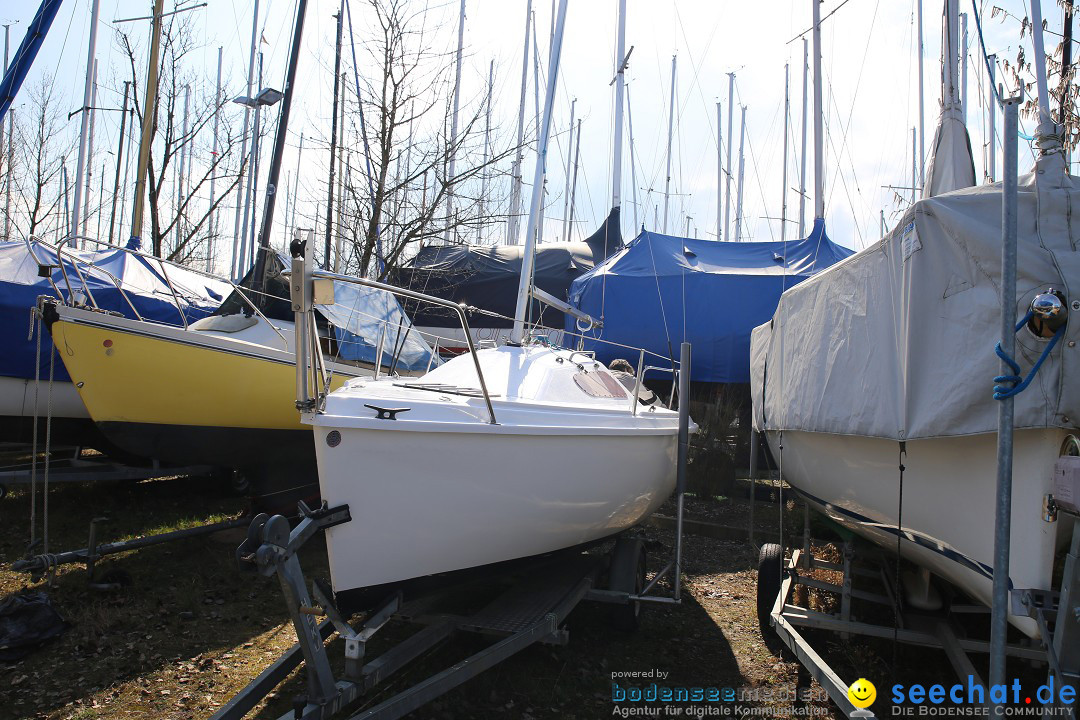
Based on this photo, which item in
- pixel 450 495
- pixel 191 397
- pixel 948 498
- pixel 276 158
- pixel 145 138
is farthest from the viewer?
pixel 145 138

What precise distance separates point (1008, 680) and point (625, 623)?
7.15 ft

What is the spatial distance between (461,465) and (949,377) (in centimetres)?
221

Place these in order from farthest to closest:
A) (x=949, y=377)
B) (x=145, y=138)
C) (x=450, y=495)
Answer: (x=145, y=138)
(x=450, y=495)
(x=949, y=377)

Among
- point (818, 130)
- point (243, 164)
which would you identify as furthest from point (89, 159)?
point (818, 130)

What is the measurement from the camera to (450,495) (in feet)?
11.4

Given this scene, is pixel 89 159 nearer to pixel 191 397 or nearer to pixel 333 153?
pixel 333 153

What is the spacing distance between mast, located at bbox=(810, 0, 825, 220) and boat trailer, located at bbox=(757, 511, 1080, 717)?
7640 mm

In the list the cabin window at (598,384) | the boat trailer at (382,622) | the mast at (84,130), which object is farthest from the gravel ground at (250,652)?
the mast at (84,130)

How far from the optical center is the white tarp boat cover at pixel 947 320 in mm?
2551

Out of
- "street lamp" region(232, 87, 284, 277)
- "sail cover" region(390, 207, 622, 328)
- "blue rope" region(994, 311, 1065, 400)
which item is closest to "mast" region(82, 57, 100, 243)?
"street lamp" region(232, 87, 284, 277)

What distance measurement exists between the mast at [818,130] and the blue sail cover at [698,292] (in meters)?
0.60

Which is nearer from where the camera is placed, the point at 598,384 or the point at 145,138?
the point at 598,384

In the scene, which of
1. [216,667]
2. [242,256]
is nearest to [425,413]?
[216,667]

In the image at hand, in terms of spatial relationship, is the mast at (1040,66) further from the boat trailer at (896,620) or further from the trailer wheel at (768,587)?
the trailer wheel at (768,587)
